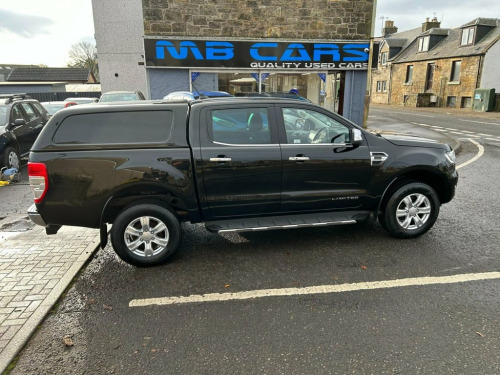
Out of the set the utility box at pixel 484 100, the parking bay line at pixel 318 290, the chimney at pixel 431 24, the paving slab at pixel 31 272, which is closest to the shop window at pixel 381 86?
the chimney at pixel 431 24

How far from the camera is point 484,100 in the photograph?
27422 mm

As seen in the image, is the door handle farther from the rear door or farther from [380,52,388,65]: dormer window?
[380,52,388,65]: dormer window

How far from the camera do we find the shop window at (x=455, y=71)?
3272cm

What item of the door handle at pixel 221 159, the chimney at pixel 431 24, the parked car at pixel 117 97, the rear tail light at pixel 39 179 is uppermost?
the chimney at pixel 431 24

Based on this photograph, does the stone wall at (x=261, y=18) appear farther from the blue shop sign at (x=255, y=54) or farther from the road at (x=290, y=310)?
the road at (x=290, y=310)

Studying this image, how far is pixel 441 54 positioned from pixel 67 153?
127ft

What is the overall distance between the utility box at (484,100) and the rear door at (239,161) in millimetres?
29231

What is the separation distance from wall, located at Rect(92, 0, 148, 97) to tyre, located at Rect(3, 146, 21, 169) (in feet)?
49.0

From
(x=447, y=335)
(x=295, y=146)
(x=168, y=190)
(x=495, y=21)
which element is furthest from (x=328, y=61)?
(x=495, y=21)

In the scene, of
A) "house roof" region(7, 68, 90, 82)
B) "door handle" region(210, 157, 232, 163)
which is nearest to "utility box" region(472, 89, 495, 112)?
"door handle" region(210, 157, 232, 163)

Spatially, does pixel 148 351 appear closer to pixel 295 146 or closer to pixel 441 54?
pixel 295 146

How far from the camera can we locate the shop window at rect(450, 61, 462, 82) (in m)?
32.7

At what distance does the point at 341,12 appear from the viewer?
42.7ft

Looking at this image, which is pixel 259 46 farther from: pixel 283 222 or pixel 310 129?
pixel 283 222
